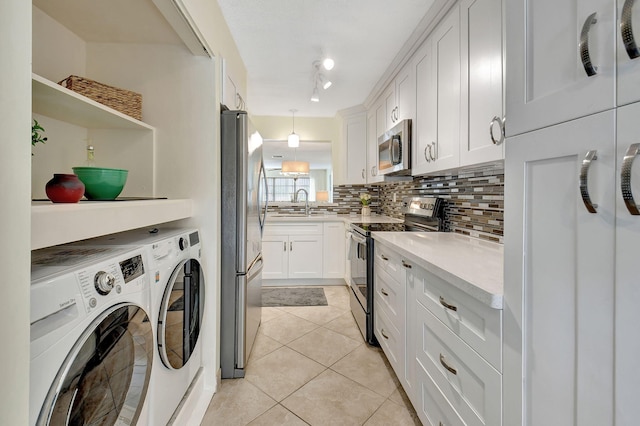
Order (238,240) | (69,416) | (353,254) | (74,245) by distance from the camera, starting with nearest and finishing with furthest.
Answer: (69,416) < (74,245) < (238,240) < (353,254)

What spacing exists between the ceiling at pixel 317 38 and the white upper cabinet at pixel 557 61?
1.28m

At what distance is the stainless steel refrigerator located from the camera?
180 centimetres

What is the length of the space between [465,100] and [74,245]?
1914 millimetres

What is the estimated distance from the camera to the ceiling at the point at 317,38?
1779 mm

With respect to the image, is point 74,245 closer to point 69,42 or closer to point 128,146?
point 128,146

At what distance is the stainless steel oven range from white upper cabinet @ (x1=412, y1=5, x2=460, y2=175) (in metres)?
0.35

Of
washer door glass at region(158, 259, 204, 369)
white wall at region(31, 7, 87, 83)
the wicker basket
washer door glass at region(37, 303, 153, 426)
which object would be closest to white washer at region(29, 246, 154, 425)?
washer door glass at region(37, 303, 153, 426)

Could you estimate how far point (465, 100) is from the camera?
151 centimetres

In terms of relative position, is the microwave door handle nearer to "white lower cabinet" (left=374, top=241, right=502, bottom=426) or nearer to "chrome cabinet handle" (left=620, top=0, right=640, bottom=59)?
"white lower cabinet" (left=374, top=241, right=502, bottom=426)

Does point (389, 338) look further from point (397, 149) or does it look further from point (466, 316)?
point (397, 149)

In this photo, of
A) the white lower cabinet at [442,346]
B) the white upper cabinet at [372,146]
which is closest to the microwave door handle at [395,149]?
the white upper cabinet at [372,146]

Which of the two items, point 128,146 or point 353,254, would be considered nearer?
point 128,146

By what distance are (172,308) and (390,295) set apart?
1.25 meters

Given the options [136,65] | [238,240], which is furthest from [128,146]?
[238,240]
